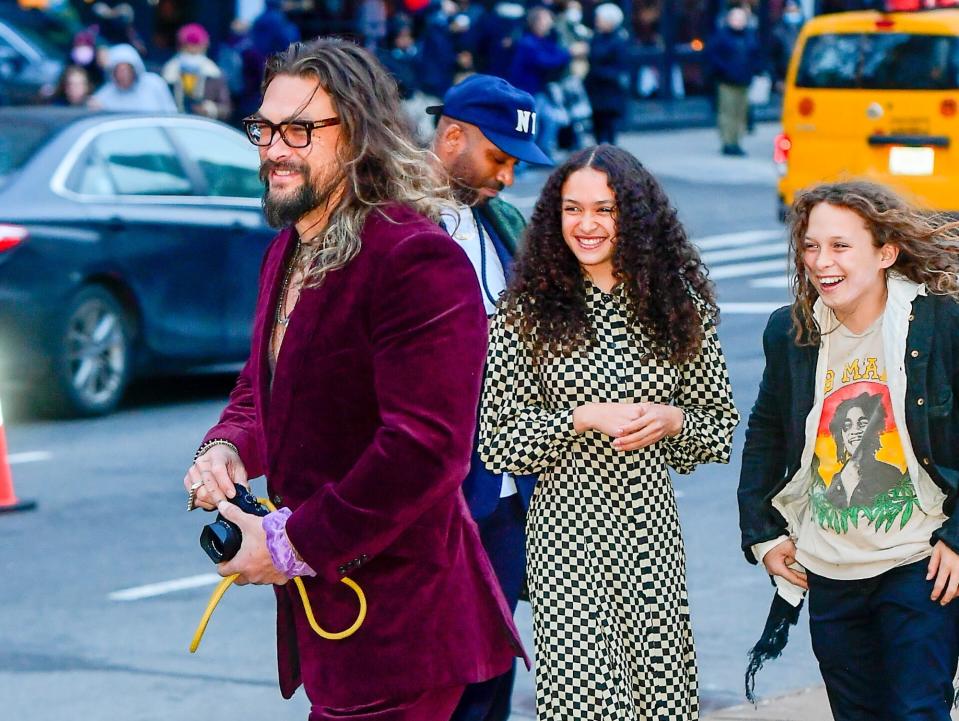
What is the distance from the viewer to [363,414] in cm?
352

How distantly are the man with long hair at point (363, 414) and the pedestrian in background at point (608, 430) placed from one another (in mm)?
638

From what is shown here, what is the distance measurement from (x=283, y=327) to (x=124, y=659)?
3.13 metres

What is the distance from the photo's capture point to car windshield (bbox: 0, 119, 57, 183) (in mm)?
10750

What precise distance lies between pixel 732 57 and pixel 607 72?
132 inches

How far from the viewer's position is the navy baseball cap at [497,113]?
5094 millimetres

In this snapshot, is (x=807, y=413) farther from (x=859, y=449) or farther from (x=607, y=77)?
(x=607, y=77)

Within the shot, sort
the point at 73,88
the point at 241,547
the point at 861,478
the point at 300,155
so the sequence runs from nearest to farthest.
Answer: the point at 241,547
the point at 300,155
the point at 861,478
the point at 73,88

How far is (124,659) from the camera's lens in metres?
6.54

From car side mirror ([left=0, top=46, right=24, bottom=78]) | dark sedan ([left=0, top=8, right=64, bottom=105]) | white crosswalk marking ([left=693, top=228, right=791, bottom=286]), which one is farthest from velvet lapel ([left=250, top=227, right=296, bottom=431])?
car side mirror ([left=0, top=46, right=24, bottom=78])

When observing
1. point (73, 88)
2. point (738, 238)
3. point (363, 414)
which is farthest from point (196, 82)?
point (363, 414)

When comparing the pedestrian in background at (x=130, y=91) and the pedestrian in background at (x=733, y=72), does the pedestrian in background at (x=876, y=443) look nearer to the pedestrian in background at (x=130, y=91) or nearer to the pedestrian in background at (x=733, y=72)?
the pedestrian in background at (x=130, y=91)

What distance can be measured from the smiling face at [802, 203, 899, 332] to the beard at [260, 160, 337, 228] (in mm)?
1220

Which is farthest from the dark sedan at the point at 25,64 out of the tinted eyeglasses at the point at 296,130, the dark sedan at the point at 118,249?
the tinted eyeglasses at the point at 296,130

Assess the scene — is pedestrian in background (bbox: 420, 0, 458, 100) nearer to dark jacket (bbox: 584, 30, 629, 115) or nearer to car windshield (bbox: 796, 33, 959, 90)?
dark jacket (bbox: 584, 30, 629, 115)
